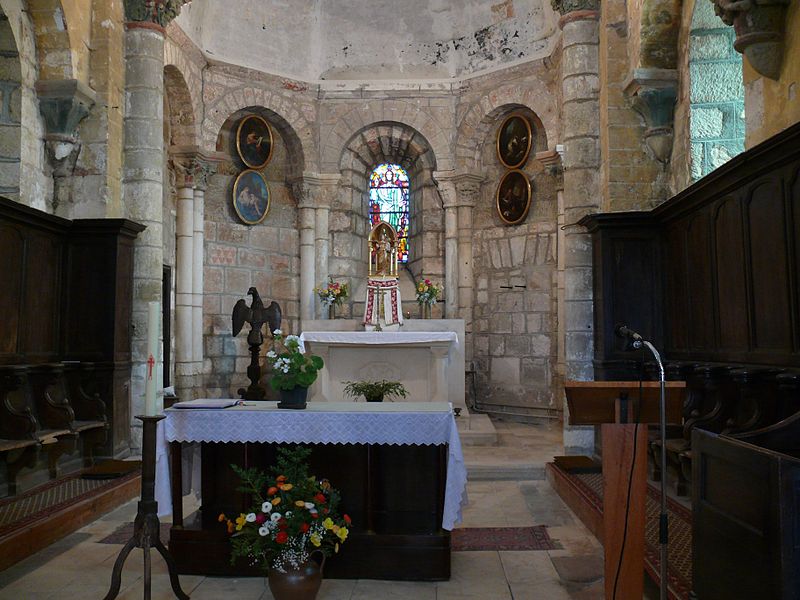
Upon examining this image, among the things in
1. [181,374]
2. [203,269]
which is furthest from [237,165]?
[181,374]

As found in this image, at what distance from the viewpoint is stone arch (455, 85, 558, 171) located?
11.6 meters

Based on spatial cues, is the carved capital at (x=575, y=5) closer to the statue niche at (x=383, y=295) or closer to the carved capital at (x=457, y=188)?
the carved capital at (x=457, y=188)

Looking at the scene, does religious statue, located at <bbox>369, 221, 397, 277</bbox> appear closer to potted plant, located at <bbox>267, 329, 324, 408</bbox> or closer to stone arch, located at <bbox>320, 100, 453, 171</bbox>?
stone arch, located at <bbox>320, 100, 453, 171</bbox>

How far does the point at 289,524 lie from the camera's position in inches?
154

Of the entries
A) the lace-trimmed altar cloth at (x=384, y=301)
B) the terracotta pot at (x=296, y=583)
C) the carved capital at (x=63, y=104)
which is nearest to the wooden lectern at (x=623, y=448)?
the terracotta pot at (x=296, y=583)

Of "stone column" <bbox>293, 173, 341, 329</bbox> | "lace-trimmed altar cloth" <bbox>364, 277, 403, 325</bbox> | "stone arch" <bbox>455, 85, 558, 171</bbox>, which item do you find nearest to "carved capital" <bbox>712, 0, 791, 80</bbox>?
"stone arch" <bbox>455, 85, 558, 171</bbox>

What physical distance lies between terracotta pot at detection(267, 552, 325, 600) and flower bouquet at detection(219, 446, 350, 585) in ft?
0.08

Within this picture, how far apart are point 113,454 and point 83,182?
3047 mm

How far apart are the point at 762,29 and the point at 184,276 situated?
8.73 m

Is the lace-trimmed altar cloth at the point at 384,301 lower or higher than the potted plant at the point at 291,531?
higher

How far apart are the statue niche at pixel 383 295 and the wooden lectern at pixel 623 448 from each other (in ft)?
24.0

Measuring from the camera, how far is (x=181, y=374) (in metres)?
11.2

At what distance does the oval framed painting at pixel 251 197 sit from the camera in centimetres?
1226

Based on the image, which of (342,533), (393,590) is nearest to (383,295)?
(393,590)
